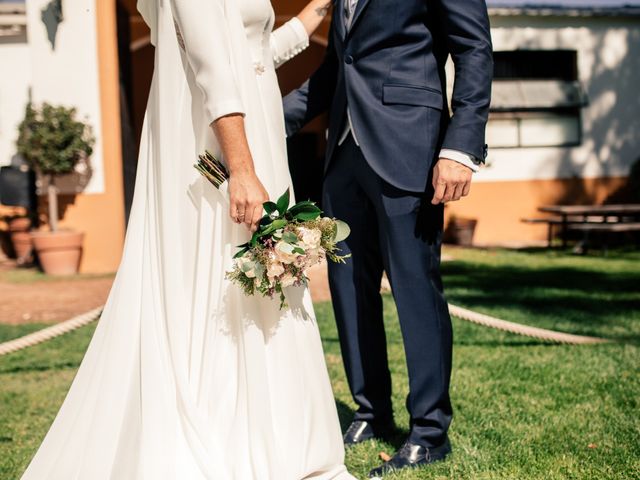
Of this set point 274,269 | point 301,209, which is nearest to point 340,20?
point 301,209

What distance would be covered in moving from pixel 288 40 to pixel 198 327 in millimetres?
1345

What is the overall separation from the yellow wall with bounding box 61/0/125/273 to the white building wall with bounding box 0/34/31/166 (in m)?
2.89

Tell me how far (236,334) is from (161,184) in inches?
23.4

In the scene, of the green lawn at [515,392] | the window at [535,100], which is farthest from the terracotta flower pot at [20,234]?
the window at [535,100]

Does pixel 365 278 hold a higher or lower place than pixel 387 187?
lower

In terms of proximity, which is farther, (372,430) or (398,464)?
(372,430)

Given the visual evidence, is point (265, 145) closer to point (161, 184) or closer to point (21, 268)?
point (161, 184)

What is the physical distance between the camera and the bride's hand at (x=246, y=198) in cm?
254

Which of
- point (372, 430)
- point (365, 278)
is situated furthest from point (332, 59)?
point (372, 430)

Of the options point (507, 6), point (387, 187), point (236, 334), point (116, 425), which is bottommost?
point (116, 425)

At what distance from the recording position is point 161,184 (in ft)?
8.67

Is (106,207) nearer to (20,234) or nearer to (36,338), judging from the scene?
(20,234)

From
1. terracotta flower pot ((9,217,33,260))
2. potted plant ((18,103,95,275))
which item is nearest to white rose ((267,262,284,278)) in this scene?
potted plant ((18,103,95,275))

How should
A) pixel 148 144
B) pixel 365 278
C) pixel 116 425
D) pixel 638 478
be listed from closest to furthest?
pixel 116 425 < pixel 148 144 < pixel 638 478 < pixel 365 278
